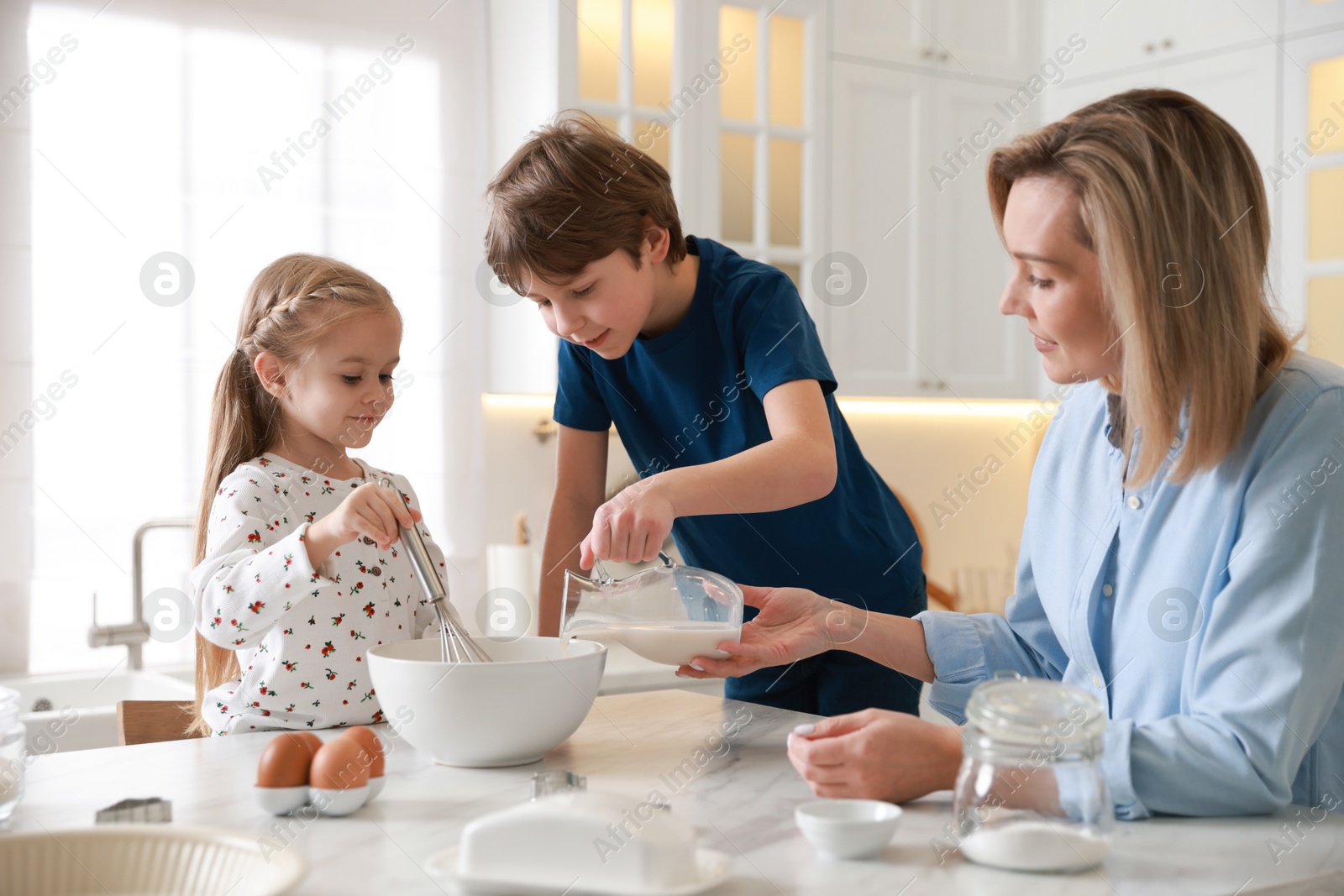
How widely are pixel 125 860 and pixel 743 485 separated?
68 centimetres

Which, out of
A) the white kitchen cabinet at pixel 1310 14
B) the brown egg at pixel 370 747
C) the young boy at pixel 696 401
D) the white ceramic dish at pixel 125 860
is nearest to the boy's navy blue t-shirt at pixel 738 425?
the young boy at pixel 696 401

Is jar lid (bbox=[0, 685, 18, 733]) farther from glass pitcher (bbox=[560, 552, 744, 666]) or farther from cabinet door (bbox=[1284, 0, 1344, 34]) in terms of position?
cabinet door (bbox=[1284, 0, 1344, 34])

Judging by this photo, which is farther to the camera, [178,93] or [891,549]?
[178,93]

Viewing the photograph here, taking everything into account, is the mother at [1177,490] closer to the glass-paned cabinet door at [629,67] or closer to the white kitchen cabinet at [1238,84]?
the glass-paned cabinet door at [629,67]

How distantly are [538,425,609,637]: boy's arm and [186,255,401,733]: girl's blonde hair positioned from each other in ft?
1.07

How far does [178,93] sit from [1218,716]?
2.41 m

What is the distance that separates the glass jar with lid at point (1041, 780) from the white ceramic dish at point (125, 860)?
1.54 ft

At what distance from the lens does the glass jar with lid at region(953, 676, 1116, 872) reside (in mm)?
731

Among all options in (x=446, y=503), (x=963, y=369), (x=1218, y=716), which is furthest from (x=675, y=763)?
(x=963, y=369)

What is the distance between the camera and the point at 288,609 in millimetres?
1379

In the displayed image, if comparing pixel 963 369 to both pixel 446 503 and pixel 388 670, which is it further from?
pixel 388 670

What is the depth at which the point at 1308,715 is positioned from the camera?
836mm

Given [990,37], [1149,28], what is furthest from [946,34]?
[1149,28]

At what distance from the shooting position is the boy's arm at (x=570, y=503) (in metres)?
1.57
